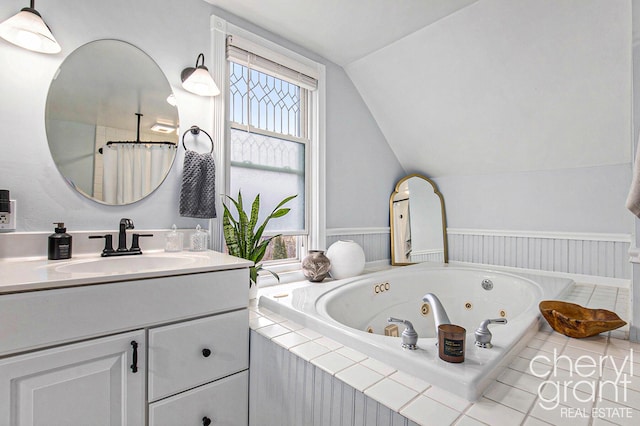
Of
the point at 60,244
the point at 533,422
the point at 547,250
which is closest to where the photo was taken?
the point at 533,422

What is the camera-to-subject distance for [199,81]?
5.68 feet

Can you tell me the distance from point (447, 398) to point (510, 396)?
178 millimetres

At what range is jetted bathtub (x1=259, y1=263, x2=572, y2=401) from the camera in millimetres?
979

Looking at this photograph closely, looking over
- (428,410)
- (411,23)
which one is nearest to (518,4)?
(411,23)

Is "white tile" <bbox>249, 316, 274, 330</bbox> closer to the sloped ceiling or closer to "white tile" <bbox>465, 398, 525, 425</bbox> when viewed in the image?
"white tile" <bbox>465, 398, 525, 425</bbox>

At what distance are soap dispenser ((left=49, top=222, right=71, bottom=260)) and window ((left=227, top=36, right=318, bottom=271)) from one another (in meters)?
0.89

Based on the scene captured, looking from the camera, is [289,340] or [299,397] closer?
[299,397]

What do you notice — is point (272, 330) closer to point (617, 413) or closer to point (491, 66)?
point (617, 413)

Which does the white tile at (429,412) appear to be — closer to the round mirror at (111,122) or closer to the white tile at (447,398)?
the white tile at (447,398)

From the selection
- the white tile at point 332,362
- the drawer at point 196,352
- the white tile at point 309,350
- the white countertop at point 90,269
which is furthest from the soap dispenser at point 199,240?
the white tile at point 332,362

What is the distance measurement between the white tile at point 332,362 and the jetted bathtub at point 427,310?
88 mm

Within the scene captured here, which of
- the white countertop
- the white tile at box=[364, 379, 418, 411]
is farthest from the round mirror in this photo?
the white tile at box=[364, 379, 418, 411]

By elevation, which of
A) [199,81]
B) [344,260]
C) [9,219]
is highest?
[199,81]

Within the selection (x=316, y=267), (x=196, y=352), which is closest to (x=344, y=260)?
(x=316, y=267)
